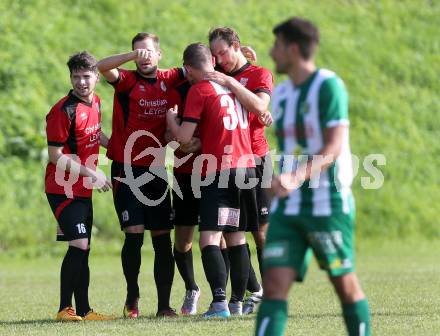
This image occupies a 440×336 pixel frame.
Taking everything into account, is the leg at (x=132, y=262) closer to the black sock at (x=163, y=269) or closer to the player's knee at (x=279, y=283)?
the black sock at (x=163, y=269)

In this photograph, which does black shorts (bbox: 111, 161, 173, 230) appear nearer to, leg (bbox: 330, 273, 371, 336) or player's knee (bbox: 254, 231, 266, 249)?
player's knee (bbox: 254, 231, 266, 249)

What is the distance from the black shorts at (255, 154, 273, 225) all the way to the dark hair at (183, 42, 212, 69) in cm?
114

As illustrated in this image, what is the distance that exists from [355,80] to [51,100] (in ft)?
22.2

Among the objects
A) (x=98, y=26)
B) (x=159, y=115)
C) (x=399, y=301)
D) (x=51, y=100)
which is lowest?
(x=399, y=301)

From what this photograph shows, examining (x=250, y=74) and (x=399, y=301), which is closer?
(x=250, y=74)

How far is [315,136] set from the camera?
17.8ft

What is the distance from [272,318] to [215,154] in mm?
2845

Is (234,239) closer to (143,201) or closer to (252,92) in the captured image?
(143,201)

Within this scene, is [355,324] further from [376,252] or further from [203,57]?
[376,252]

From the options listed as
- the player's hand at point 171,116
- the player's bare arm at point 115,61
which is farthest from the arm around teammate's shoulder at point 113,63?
the player's hand at point 171,116

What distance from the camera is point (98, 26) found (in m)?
21.4

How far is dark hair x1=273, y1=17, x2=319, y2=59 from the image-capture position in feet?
17.7

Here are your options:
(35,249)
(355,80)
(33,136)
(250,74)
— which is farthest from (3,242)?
(250,74)

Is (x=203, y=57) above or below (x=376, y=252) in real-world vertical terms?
above
